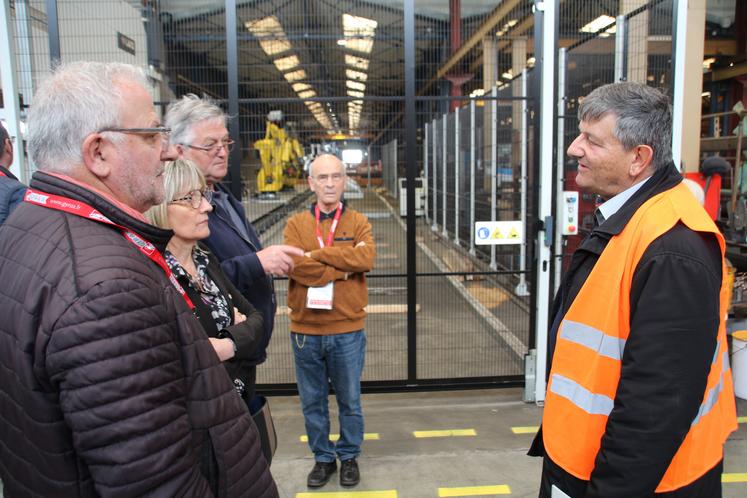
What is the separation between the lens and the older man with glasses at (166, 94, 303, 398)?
228 centimetres

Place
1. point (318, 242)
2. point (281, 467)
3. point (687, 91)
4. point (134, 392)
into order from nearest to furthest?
point (134, 392)
point (318, 242)
point (281, 467)
point (687, 91)

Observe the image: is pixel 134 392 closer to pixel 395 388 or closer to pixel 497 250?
pixel 395 388

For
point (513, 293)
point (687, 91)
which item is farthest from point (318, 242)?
point (687, 91)

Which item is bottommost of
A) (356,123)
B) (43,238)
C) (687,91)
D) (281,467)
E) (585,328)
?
(281,467)

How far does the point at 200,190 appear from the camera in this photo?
194 cm

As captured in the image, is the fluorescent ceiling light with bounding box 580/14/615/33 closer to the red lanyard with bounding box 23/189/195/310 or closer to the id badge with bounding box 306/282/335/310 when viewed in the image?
the id badge with bounding box 306/282/335/310

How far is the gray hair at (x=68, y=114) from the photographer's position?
1063 millimetres

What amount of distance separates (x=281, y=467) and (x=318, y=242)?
4.47ft

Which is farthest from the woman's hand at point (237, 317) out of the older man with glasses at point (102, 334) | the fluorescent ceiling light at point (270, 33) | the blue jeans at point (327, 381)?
the fluorescent ceiling light at point (270, 33)

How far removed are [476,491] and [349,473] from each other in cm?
69

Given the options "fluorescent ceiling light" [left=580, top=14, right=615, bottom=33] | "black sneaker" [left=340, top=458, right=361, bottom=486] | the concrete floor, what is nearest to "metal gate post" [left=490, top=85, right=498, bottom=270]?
"fluorescent ceiling light" [left=580, top=14, right=615, bottom=33]

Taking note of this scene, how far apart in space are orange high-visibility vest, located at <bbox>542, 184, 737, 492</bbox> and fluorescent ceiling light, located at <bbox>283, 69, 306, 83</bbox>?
327 centimetres

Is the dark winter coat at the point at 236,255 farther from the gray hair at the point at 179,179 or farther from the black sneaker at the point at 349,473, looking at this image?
the black sneaker at the point at 349,473

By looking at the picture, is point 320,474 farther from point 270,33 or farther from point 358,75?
point 358,75
